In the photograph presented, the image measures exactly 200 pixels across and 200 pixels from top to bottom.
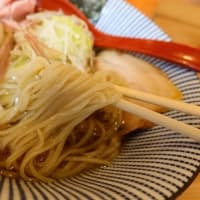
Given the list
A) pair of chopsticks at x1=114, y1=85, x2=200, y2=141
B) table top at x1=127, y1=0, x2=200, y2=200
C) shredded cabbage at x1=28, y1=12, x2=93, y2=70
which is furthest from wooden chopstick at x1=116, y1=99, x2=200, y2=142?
table top at x1=127, y1=0, x2=200, y2=200

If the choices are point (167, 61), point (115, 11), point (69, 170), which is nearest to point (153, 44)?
point (167, 61)

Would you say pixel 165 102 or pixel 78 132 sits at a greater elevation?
pixel 165 102

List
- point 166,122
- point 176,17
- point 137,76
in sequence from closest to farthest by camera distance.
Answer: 1. point 166,122
2. point 137,76
3. point 176,17

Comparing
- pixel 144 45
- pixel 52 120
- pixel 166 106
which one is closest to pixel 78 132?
pixel 52 120

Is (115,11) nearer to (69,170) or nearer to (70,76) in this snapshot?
(70,76)

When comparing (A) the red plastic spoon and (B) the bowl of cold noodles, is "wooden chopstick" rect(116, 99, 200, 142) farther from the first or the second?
(A) the red plastic spoon

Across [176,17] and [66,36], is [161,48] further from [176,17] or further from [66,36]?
[176,17]
